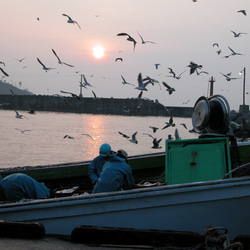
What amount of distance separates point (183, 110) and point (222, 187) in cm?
7906

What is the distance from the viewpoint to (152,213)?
5574 mm

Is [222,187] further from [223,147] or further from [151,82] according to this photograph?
[151,82]

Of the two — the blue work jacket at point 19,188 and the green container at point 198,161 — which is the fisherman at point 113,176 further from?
the blue work jacket at point 19,188

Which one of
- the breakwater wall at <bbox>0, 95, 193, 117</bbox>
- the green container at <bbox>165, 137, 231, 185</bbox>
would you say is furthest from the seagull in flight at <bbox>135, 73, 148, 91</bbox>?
the breakwater wall at <bbox>0, 95, 193, 117</bbox>

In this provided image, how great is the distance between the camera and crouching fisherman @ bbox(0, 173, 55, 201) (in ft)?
21.2

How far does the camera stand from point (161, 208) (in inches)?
219

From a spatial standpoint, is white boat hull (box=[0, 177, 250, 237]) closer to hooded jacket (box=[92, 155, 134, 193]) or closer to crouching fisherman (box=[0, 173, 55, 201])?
hooded jacket (box=[92, 155, 134, 193])

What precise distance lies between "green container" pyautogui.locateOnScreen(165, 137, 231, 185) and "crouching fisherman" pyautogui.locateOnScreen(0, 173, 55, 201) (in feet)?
7.78

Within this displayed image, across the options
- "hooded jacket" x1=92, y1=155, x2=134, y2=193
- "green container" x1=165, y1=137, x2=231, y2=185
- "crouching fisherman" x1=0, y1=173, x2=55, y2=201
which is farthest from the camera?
"crouching fisherman" x1=0, y1=173, x2=55, y2=201

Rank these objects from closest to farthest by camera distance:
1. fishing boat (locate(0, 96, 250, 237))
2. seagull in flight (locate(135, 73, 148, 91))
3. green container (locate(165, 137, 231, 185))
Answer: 1. fishing boat (locate(0, 96, 250, 237))
2. green container (locate(165, 137, 231, 185))
3. seagull in flight (locate(135, 73, 148, 91))

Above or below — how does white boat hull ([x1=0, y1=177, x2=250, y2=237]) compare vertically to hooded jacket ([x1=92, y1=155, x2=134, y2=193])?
below

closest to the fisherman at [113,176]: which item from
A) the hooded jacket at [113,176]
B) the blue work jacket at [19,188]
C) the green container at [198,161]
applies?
the hooded jacket at [113,176]

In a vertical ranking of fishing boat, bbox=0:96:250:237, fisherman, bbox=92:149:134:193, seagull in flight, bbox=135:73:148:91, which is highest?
seagull in flight, bbox=135:73:148:91

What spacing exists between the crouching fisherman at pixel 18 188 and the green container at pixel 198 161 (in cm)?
237
